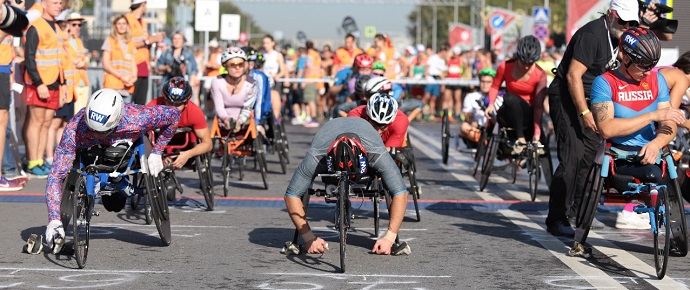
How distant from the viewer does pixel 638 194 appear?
364 inches

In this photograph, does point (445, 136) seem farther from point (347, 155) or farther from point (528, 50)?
point (347, 155)

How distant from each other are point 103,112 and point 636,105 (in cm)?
345

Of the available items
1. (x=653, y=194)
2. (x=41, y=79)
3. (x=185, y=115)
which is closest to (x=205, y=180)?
(x=185, y=115)

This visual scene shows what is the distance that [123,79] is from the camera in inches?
693

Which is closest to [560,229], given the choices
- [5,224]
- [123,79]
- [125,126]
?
[125,126]

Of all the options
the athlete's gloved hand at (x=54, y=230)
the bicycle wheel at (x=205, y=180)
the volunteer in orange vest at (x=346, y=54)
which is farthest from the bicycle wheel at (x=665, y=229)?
the volunteer in orange vest at (x=346, y=54)

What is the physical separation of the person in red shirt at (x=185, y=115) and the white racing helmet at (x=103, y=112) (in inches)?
109

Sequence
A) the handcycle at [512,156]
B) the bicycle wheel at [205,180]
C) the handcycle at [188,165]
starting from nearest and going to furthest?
the handcycle at [188,165], the bicycle wheel at [205,180], the handcycle at [512,156]

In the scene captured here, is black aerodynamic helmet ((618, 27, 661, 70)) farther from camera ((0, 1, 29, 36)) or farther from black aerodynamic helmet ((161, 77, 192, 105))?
camera ((0, 1, 29, 36))

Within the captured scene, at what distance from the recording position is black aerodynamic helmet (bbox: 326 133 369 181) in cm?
898

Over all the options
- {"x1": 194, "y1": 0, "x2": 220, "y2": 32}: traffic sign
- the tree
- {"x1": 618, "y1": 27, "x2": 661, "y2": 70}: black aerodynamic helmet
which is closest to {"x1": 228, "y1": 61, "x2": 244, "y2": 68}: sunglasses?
{"x1": 618, "y1": 27, "x2": 661, "y2": 70}: black aerodynamic helmet

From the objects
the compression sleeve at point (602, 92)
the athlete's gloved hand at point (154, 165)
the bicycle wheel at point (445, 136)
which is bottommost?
the bicycle wheel at point (445, 136)

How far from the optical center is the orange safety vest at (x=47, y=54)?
1536cm

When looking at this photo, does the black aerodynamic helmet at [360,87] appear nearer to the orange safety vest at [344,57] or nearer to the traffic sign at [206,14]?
the orange safety vest at [344,57]
